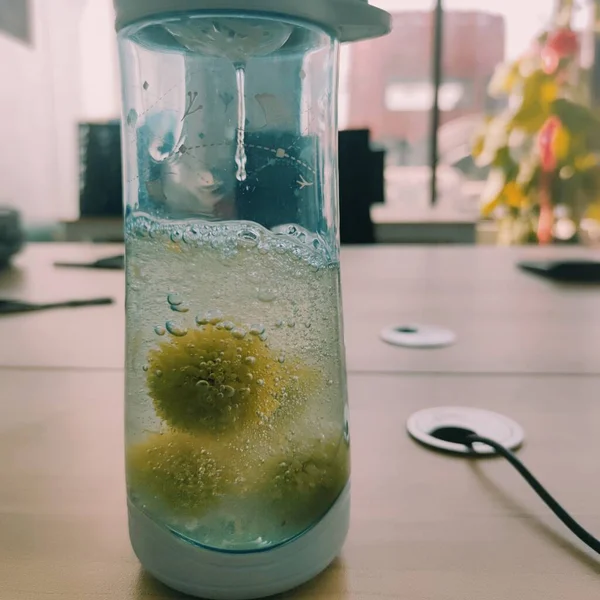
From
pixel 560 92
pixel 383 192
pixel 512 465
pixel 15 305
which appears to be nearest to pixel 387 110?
pixel 560 92

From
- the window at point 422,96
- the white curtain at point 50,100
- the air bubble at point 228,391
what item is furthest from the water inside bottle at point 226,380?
the window at point 422,96

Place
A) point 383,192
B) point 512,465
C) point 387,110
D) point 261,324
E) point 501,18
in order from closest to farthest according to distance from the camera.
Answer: point 261,324
point 512,465
point 383,192
point 501,18
point 387,110

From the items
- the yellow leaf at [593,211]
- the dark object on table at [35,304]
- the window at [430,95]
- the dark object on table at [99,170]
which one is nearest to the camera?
the dark object on table at [35,304]

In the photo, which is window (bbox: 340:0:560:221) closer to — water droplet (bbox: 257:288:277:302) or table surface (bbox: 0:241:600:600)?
table surface (bbox: 0:241:600:600)

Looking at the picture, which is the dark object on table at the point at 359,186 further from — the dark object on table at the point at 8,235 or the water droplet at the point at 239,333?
the water droplet at the point at 239,333

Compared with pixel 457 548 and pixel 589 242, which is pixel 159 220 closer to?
pixel 457 548

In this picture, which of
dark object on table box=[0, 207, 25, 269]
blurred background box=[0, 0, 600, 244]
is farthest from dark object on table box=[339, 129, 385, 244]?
dark object on table box=[0, 207, 25, 269]

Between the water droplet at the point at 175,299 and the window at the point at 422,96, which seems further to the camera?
the window at the point at 422,96
